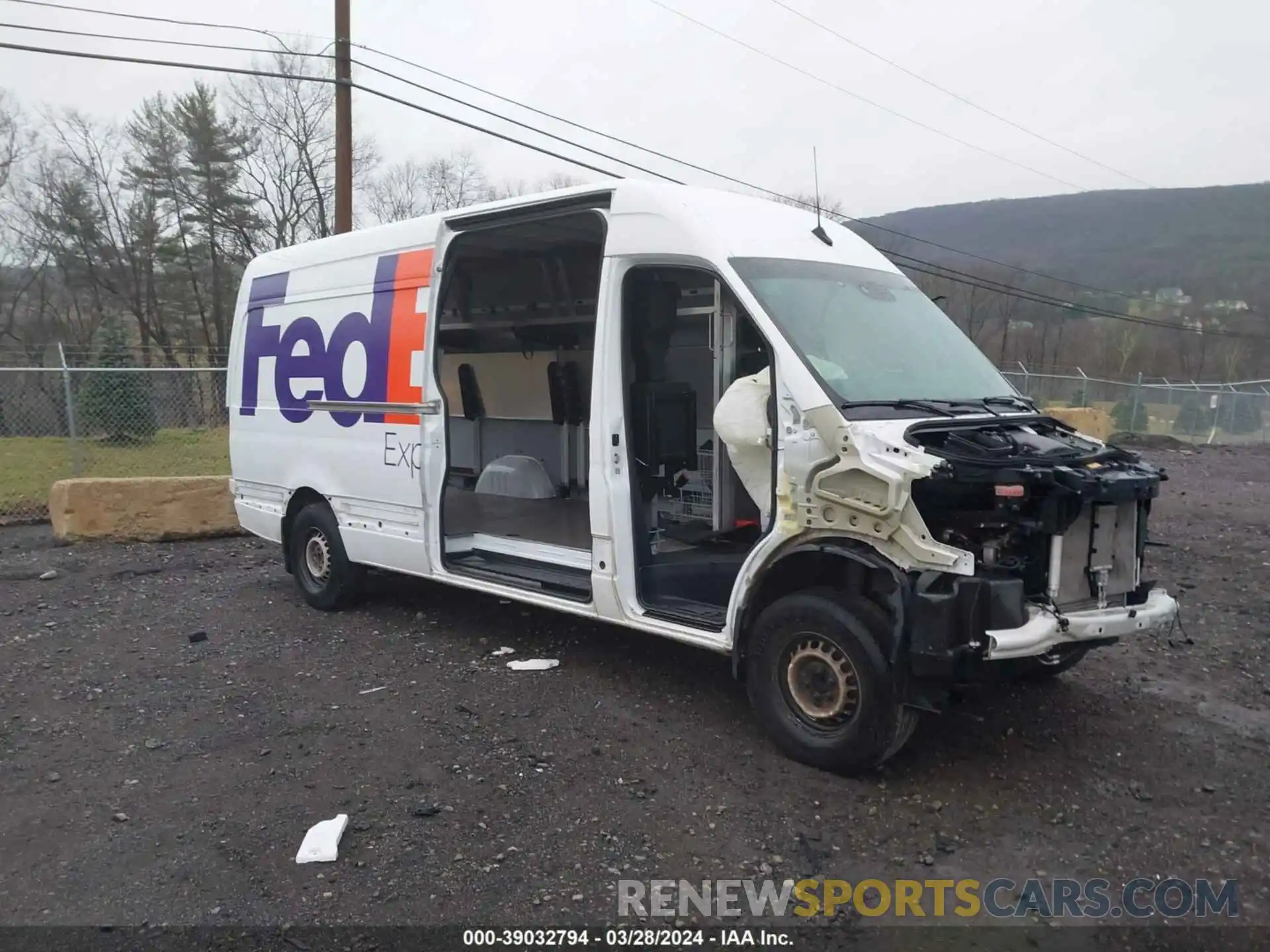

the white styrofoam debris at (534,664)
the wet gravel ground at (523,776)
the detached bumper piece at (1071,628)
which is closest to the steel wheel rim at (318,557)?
the wet gravel ground at (523,776)

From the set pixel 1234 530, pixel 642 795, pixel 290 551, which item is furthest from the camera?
pixel 1234 530

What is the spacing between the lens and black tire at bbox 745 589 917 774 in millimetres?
4008

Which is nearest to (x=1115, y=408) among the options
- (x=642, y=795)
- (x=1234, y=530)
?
(x=1234, y=530)

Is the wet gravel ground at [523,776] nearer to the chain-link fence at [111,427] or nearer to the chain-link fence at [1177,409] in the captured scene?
the chain-link fence at [111,427]

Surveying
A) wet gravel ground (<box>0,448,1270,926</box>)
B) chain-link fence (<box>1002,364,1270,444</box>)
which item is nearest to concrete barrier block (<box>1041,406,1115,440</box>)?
chain-link fence (<box>1002,364,1270,444</box>)

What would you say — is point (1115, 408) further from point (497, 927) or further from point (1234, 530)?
point (497, 927)

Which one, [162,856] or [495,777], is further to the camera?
[495,777]

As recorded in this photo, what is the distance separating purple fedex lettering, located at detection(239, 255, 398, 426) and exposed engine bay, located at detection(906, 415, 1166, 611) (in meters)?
3.88

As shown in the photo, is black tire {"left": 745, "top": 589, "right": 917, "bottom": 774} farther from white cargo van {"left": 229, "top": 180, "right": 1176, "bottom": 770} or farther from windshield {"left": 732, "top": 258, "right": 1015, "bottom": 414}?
windshield {"left": 732, "top": 258, "right": 1015, "bottom": 414}

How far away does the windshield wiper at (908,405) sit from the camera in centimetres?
424

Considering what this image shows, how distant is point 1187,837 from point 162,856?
4053 millimetres

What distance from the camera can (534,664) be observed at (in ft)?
19.1

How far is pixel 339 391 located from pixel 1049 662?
4942 millimetres

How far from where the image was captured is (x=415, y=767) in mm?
4426
